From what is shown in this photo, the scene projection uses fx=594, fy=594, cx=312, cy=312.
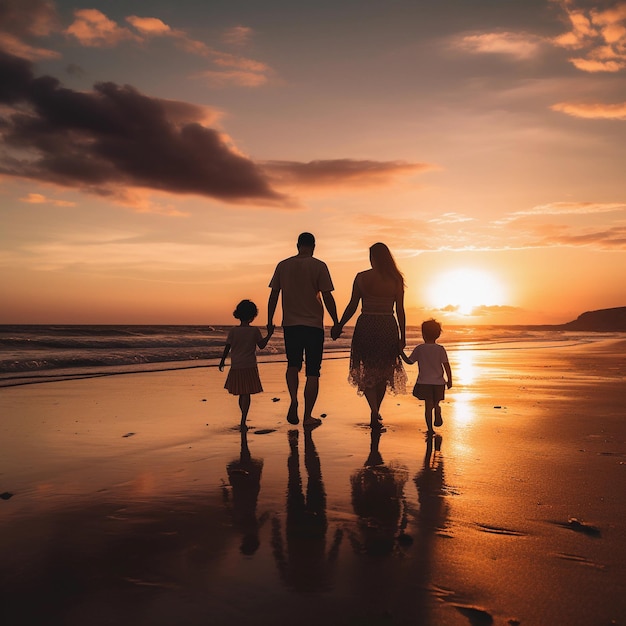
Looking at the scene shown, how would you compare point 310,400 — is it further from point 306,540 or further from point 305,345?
point 306,540

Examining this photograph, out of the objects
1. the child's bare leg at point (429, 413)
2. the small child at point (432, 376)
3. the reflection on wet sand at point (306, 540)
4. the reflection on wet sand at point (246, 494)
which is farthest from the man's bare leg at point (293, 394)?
the reflection on wet sand at point (306, 540)

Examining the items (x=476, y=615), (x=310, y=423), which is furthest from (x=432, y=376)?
(x=476, y=615)

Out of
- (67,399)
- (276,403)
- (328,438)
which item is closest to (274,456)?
(328,438)

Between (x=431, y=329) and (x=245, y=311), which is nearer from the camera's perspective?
(x=431, y=329)

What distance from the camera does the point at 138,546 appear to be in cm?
336

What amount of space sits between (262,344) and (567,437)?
400cm

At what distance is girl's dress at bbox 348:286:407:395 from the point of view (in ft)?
26.0

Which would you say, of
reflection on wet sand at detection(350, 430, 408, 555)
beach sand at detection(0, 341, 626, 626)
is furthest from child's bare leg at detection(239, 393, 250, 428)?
reflection on wet sand at detection(350, 430, 408, 555)

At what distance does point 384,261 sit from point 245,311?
2111mm

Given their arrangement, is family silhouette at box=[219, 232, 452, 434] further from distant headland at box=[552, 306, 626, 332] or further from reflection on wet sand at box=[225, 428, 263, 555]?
distant headland at box=[552, 306, 626, 332]

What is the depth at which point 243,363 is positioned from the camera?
8.23m

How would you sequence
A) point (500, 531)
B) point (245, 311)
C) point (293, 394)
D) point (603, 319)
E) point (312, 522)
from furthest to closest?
point (603, 319) < point (245, 311) < point (293, 394) < point (312, 522) < point (500, 531)

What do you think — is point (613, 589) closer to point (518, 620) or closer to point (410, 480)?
point (518, 620)

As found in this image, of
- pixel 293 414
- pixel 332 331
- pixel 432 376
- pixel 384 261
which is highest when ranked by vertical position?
pixel 384 261
